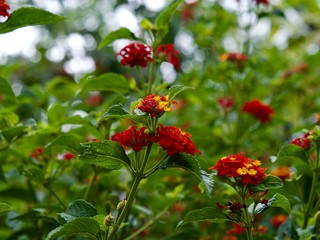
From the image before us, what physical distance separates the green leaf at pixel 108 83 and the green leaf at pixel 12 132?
269 millimetres

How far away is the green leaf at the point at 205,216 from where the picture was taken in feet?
4.65

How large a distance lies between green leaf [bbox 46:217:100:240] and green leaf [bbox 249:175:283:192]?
44 cm

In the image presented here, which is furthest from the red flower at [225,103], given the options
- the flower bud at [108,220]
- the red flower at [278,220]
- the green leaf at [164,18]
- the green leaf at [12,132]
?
the flower bud at [108,220]

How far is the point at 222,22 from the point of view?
116 inches

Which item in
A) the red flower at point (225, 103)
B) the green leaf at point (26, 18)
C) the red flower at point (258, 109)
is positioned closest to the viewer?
the green leaf at point (26, 18)

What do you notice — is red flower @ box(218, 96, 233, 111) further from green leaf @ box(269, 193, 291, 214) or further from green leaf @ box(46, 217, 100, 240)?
green leaf @ box(46, 217, 100, 240)

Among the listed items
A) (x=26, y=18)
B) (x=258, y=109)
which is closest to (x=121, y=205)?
(x=26, y=18)

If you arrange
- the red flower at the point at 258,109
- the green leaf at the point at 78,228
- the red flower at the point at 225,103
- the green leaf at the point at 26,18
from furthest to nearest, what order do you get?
the red flower at the point at 225,103 → the red flower at the point at 258,109 → the green leaf at the point at 26,18 → the green leaf at the point at 78,228

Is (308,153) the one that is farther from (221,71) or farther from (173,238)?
(221,71)

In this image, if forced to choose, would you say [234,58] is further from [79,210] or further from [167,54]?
[79,210]

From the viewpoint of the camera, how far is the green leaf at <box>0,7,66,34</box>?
1617 mm

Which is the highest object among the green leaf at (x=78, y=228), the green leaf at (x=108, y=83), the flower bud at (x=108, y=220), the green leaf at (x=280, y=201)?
the green leaf at (x=108, y=83)

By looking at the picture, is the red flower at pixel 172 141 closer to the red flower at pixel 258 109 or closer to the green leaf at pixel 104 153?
the green leaf at pixel 104 153

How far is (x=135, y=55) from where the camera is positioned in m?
1.77
